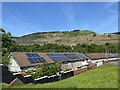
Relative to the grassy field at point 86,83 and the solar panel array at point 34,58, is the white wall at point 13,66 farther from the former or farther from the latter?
the grassy field at point 86,83

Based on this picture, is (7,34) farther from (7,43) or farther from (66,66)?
(66,66)

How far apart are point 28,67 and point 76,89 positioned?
20186mm

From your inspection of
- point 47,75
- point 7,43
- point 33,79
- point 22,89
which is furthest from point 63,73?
point 22,89

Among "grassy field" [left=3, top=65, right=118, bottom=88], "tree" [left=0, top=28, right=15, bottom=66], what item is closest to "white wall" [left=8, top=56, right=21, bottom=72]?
"tree" [left=0, top=28, right=15, bottom=66]

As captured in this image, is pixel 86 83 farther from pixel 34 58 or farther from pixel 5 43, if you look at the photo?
pixel 34 58

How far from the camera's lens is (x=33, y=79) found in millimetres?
25469

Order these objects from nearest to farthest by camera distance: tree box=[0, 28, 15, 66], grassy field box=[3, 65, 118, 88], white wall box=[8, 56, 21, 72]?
1. grassy field box=[3, 65, 118, 88]
2. tree box=[0, 28, 15, 66]
3. white wall box=[8, 56, 21, 72]

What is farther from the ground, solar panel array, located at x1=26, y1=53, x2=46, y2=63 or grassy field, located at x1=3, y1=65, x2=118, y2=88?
solar panel array, located at x1=26, y1=53, x2=46, y2=63

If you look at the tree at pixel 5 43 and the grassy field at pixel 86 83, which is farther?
the tree at pixel 5 43

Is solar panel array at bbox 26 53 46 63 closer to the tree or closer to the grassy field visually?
the tree

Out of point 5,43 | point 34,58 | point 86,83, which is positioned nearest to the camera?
point 86,83

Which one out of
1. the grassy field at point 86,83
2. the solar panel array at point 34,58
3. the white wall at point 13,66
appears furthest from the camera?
the solar panel array at point 34,58

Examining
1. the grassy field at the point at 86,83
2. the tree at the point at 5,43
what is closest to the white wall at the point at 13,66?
the tree at the point at 5,43

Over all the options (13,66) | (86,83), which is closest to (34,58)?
(13,66)
